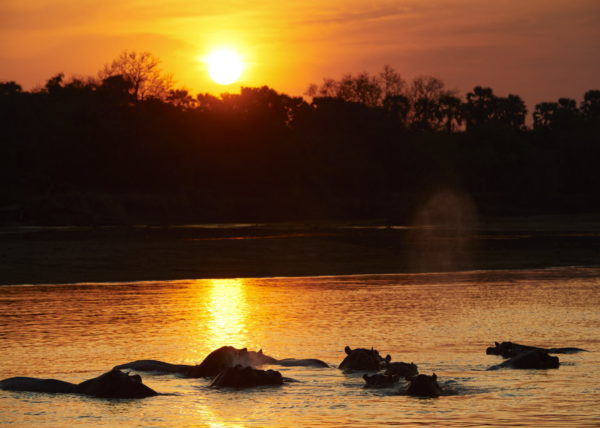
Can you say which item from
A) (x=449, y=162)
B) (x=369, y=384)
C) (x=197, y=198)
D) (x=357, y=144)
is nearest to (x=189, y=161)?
(x=197, y=198)

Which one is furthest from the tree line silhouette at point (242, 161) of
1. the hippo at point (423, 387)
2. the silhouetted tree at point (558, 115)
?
the hippo at point (423, 387)

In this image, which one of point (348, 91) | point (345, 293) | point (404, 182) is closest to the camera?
point (345, 293)

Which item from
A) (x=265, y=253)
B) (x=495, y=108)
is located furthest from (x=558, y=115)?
(x=265, y=253)

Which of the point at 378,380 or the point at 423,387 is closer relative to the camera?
the point at 423,387

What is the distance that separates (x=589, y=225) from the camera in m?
73.0

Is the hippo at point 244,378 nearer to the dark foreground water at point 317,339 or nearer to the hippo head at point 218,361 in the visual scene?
the dark foreground water at point 317,339

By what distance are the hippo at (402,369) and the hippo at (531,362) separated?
1667mm

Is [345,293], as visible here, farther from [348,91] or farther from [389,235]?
[348,91]

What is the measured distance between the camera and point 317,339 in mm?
21828

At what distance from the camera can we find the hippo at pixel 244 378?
16.5 meters

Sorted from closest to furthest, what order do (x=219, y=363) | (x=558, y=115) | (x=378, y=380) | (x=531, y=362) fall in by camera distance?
1. (x=378, y=380)
2. (x=219, y=363)
3. (x=531, y=362)
4. (x=558, y=115)

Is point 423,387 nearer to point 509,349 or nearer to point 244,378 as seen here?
point 244,378

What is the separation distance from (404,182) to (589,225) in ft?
124

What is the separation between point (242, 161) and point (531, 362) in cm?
7921
